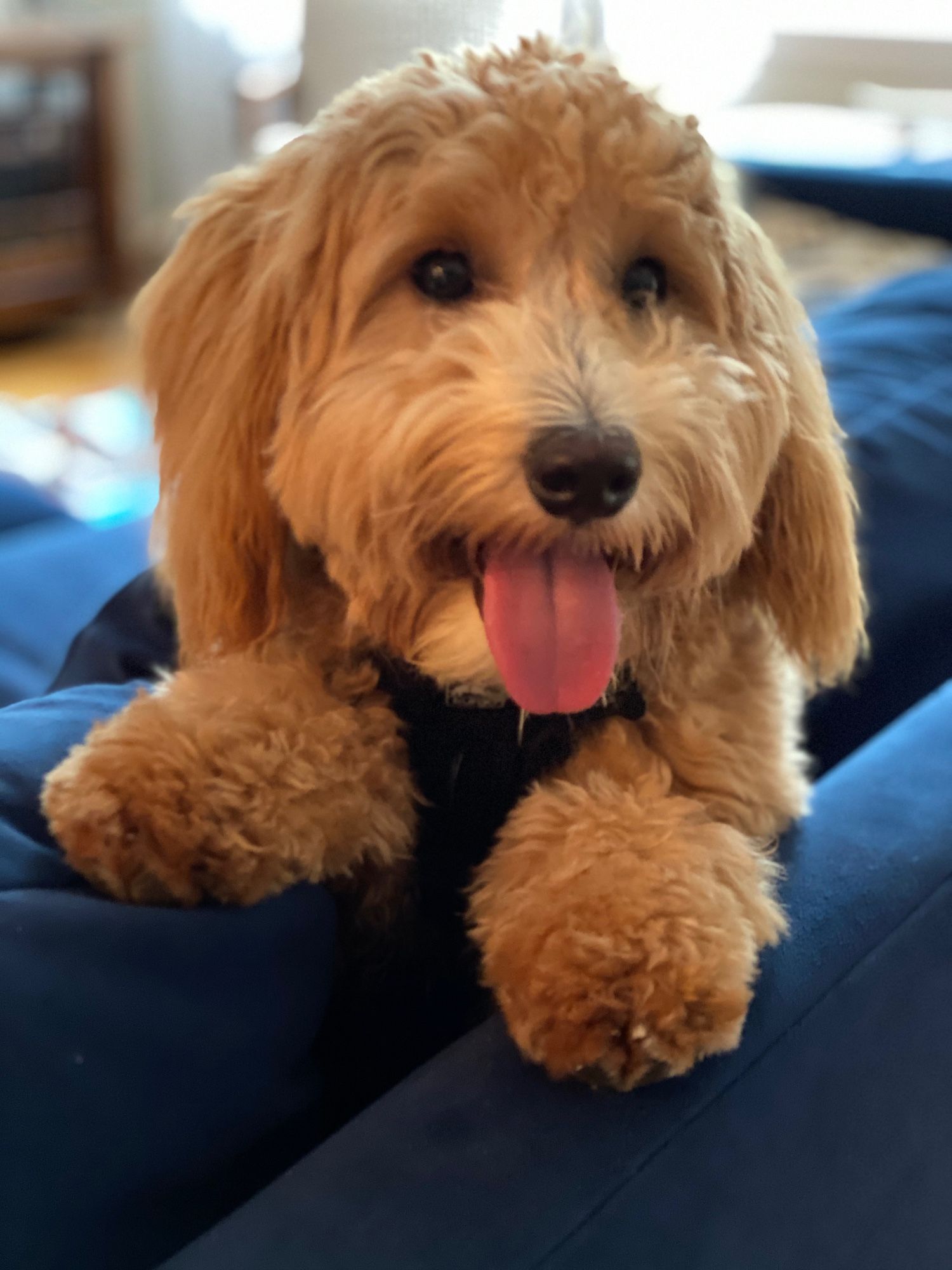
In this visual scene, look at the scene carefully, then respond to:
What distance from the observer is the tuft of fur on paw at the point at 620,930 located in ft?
2.89

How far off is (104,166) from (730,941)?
5.76 m

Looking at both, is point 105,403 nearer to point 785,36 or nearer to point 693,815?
point 785,36

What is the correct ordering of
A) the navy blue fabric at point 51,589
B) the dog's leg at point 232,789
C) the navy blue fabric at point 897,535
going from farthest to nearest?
the navy blue fabric at point 51,589 → the navy blue fabric at point 897,535 → the dog's leg at point 232,789

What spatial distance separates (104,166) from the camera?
5809 millimetres

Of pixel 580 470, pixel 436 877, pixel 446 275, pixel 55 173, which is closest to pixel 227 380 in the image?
pixel 446 275

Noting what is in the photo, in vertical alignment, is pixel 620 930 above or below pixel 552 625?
below

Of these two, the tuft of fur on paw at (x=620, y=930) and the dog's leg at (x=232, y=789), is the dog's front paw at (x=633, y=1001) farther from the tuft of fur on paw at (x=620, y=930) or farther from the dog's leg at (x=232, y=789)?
the dog's leg at (x=232, y=789)

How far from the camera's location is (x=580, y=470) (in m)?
0.99

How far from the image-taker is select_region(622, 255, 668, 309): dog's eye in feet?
3.91

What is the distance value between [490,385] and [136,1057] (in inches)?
23.4

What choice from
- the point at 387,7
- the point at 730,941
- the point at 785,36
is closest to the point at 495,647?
the point at 730,941

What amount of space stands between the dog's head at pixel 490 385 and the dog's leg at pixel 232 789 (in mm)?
89

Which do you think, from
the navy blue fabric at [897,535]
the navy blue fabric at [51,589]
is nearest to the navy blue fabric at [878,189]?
the navy blue fabric at [897,535]

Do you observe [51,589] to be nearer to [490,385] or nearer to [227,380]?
[227,380]
